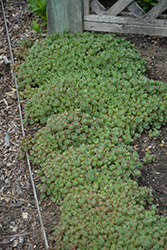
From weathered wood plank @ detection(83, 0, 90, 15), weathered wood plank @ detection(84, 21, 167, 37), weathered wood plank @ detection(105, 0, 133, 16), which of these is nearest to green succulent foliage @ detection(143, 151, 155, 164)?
weathered wood plank @ detection(84, 21, 167, 37)

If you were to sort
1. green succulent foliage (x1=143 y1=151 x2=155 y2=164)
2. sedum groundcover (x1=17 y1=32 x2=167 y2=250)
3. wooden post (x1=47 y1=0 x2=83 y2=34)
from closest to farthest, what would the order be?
sedum groundcover (x1=17 y1=32 x2=167 y2=250) < green succulent foliage (x1=143 y1=151 x2=155 y2=164) < wooden post (x1=47 y1=0 x2=83 y2=34)

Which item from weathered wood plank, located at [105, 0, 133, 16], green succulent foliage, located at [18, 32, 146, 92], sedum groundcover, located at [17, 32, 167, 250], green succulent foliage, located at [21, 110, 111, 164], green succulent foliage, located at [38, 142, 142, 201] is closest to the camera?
sedum groundcover, located at [17, 32, 167, 250]

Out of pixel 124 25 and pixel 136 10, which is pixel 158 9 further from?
pixel 124 25

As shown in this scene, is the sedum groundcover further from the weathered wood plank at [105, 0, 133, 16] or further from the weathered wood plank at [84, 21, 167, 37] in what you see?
the weathered wood plank at [105, 0, 133, 16]

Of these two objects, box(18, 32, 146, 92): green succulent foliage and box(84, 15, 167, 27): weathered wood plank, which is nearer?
box(18, 32, 146, 92): green succulent foliage

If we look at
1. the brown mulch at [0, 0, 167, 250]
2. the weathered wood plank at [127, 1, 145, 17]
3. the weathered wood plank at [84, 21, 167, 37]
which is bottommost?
the brown mulch at [0, 0, 167, 250]

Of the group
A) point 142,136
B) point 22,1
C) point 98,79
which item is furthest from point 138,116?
point 22,1

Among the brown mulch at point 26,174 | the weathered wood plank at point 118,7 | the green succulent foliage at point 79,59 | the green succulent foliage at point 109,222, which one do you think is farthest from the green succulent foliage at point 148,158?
the weathered wood plank at point 118,7

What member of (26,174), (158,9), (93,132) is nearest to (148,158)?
(93,132)
